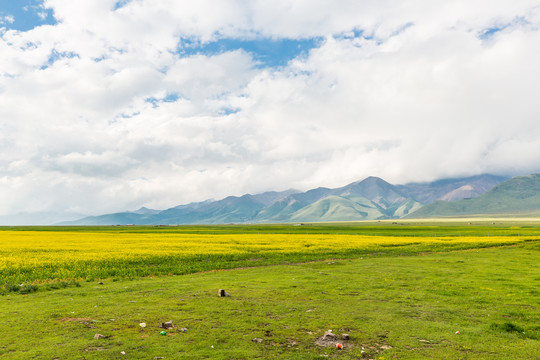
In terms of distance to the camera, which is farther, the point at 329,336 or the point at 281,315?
the point at 281,315

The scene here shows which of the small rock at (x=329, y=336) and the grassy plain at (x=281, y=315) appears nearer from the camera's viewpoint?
the grassy plain at (x=281, y=315)

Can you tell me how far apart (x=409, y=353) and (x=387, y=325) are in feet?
9.30

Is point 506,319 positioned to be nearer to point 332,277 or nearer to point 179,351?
point 332,277

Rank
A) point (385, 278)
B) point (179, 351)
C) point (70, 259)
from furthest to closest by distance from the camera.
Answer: point (70, 259), point (385, 278), point (179, 351)

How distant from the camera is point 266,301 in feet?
58.1

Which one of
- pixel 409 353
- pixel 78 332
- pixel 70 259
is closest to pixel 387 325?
pixel 409 353

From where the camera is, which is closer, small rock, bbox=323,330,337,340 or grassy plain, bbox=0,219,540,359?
grassy plain, bbox=0,219,540,359

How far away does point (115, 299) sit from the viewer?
18.5 m

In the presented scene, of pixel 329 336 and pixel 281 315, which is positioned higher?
pixel 329 336

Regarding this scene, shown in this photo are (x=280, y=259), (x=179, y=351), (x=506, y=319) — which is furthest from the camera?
(x=280, y=259)

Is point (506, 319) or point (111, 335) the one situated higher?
A: point (111, 335)

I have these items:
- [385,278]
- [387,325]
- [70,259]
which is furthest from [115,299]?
[70,259]

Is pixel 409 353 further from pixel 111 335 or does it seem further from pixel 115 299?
pixel 115 299

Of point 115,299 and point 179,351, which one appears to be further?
point 115,299
